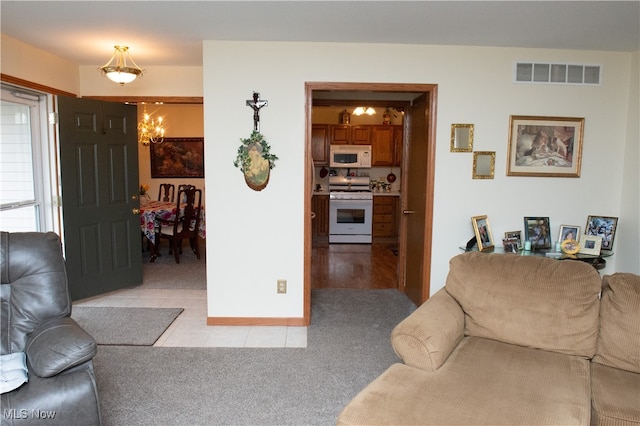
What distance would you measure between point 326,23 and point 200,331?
2574mm

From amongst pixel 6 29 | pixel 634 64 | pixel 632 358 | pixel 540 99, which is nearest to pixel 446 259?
pixel 540 99

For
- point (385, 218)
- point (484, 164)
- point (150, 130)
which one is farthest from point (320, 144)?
point (484, 164)

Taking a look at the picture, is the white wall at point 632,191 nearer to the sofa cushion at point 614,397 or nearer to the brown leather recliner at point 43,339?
the sofa cushion at point 614,397

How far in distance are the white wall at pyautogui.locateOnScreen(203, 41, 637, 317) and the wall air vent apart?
0.05 meters

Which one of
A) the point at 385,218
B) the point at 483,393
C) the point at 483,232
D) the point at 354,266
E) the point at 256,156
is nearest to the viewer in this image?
the point at 483,393

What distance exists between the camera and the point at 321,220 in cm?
776

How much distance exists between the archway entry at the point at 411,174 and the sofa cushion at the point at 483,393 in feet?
5.80

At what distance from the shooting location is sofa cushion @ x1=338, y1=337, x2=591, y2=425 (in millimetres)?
1676

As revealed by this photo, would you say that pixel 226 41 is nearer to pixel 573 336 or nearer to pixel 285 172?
pixel 285 172

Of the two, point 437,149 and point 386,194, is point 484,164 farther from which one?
point 386,194

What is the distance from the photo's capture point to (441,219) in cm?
381

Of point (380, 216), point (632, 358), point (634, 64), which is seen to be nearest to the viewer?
point (632, 358)

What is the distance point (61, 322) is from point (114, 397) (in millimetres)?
709

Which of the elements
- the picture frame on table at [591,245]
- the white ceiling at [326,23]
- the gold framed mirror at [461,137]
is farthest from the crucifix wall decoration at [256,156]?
the picture frame on table at [591,245]
